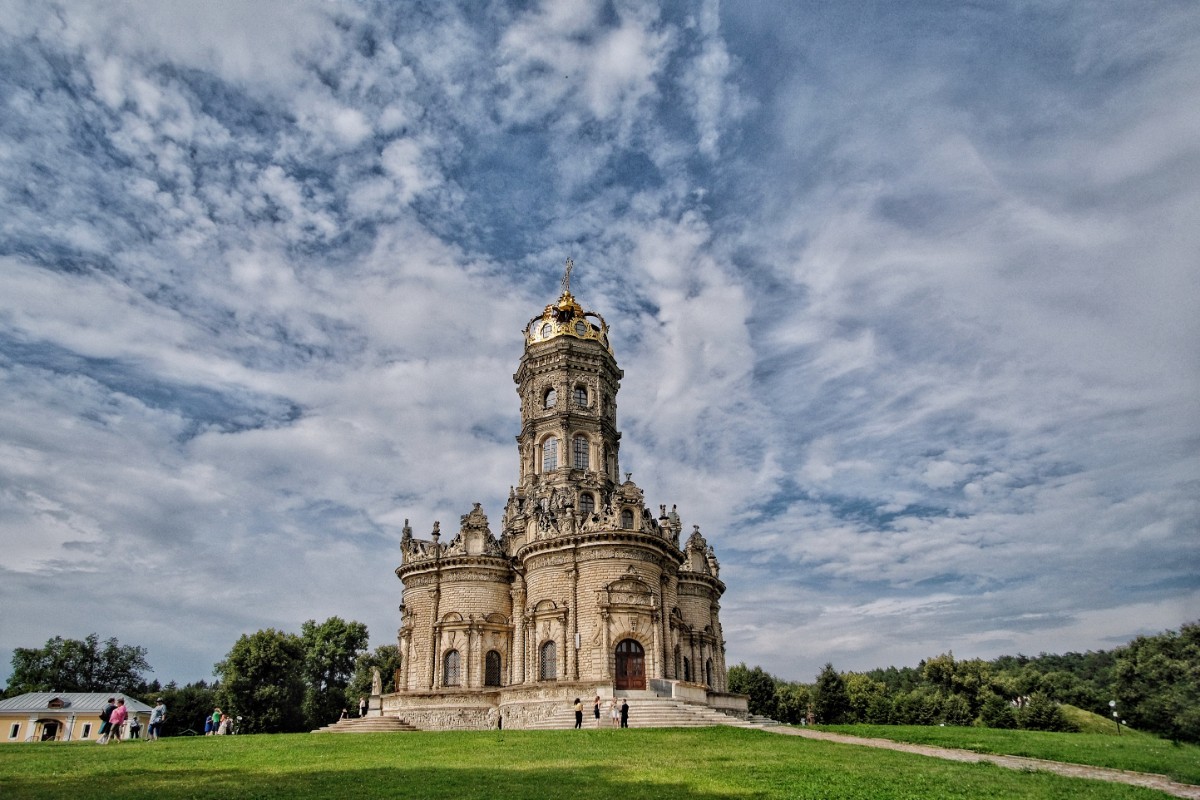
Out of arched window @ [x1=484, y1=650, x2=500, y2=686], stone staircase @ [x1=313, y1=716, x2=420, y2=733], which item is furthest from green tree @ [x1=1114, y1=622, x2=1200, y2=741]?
arched window @ [x1=484, y1=650, x2=500, y2=686]

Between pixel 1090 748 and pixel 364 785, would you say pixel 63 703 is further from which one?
pixel 1090 748

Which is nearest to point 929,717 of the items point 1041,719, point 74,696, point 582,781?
point 1041,719

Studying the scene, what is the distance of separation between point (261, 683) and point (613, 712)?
40.1m

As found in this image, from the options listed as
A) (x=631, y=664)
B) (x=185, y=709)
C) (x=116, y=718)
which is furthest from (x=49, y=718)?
(x=631, y=664)

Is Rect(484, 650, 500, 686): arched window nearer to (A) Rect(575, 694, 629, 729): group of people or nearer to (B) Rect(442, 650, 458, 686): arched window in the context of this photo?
(B) Rect(442, 650, 458, 686): arched window

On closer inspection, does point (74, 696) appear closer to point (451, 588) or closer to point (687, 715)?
point (451, 588)

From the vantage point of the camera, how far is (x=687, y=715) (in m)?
31.6

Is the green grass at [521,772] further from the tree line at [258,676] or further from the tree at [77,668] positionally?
the tree at [77,668]

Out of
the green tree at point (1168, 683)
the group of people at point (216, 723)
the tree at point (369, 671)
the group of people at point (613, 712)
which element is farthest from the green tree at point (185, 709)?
the green tree at point (1168, 683)

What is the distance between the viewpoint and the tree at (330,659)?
221ft

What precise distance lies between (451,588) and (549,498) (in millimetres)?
7833

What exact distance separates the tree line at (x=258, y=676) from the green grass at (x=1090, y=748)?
156 feet

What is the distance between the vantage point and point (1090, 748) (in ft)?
69.0

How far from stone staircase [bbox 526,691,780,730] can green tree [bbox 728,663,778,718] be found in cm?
4369
